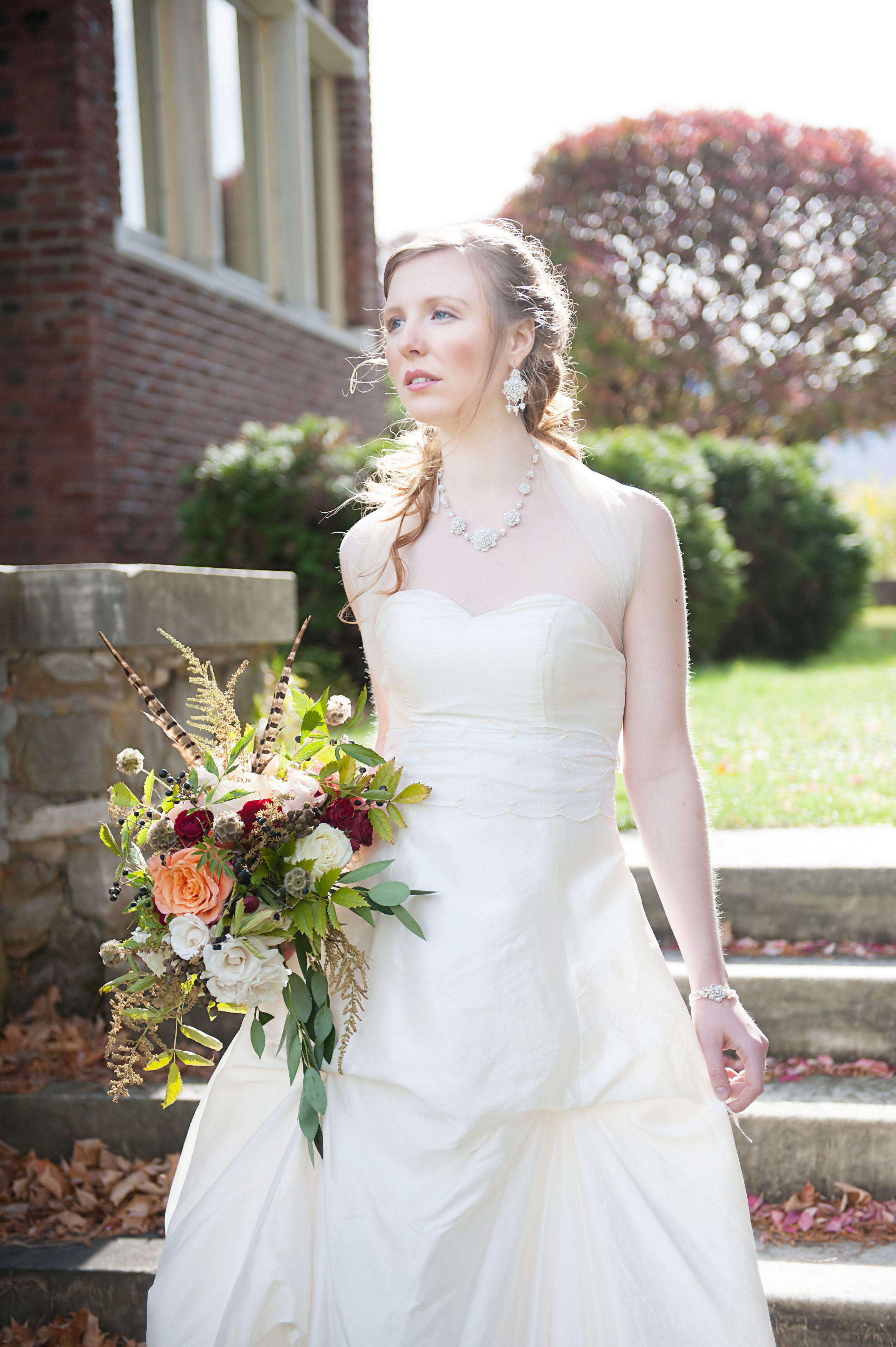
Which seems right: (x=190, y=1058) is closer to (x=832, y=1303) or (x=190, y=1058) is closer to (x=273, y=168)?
(x=832, y=1303)

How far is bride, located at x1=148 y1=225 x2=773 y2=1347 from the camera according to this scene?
1.82 m

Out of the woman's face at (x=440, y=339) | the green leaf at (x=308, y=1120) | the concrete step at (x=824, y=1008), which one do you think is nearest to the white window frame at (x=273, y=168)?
the woman's face at (x=440, y=339)

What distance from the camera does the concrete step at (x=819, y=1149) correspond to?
300cm

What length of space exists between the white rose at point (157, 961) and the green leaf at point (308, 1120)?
0.31 m

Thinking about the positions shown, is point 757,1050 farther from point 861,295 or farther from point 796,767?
point 861,295

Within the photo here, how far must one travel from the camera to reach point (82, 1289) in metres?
2.82

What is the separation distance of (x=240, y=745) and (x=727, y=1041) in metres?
0.97

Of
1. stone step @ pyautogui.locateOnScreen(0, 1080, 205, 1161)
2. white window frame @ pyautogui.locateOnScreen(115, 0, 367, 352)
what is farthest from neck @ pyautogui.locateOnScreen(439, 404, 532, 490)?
white window frame @ pyautogui.locateOnScreen(115, 0, 367, 352)

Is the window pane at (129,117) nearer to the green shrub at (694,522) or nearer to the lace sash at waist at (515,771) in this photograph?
the green shrub at (694,522)

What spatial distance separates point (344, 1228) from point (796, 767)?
4.22m

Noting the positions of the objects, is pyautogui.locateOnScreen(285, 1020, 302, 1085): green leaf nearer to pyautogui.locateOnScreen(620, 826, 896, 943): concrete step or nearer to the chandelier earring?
the chandelier earring

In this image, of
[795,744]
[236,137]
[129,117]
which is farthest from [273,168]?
[795,744]

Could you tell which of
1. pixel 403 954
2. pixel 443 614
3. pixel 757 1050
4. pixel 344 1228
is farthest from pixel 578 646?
pixel 344 1228

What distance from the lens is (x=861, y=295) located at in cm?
2212
